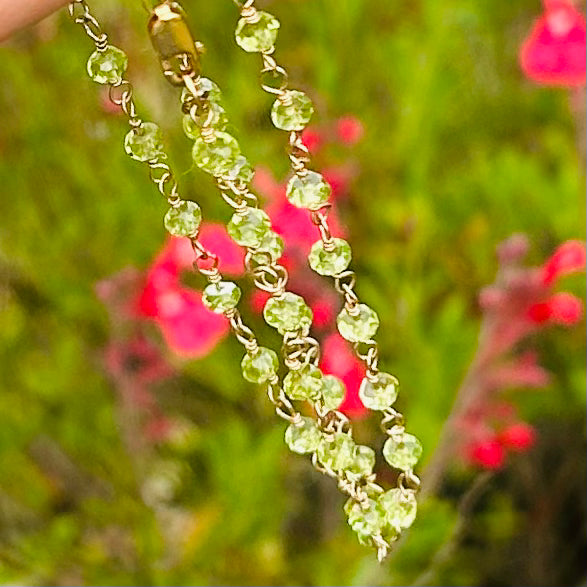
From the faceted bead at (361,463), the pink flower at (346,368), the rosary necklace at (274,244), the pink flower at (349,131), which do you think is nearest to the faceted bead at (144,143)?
the rosary necklace at (274,244)

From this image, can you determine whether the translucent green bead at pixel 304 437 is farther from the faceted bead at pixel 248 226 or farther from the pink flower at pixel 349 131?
the pink flower at pixel 349 131

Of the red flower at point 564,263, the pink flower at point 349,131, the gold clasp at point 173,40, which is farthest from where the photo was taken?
the pink flower at point 349,131

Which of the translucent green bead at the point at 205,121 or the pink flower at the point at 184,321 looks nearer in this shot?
the translucent green bead at the point at 205,121

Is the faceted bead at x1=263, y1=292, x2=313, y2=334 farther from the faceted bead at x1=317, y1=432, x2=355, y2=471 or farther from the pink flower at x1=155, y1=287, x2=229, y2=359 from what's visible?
the pink flower at x1=155, y1=287, x2=229, y2=359

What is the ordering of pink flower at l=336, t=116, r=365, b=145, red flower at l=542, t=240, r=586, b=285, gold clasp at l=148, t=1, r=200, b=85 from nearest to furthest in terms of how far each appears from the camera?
gold clasp at l=148, t=1, r=200, b=85
red flower at l=542, t=240, r=586, b=285
pink flower at l=336, t=116, r=365, b=145

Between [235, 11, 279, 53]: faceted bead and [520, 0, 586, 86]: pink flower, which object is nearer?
[235, 11, 279, 53]: faceted bead

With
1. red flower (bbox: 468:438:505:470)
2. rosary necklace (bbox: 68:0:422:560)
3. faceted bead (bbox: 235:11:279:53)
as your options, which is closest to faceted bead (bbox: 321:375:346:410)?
rosary necklace (bbox: 68:0:422:560)

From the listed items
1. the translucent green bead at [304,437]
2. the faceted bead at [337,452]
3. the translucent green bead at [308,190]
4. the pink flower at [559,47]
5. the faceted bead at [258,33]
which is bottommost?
the pink flower at [559,47]
